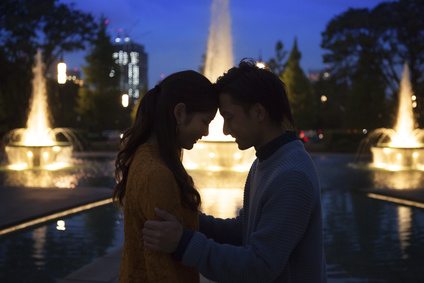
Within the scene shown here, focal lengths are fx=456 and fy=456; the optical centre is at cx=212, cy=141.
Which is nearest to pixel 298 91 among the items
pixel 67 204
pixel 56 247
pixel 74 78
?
pixel 67 204

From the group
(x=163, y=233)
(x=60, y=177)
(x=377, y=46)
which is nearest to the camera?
(x=163, y=233)

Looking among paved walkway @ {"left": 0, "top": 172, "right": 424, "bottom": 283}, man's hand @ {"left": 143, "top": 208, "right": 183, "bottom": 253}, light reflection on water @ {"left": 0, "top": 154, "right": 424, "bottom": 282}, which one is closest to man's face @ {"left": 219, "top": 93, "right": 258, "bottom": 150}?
man's hand @ {"left": 143, "top": 208, "right": 183, "bottom": 253}

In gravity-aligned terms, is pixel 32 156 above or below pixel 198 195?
below

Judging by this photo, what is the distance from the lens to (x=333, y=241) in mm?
7371

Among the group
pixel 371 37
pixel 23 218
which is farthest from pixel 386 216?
pixel 371 37

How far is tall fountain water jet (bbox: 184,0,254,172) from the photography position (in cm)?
1859

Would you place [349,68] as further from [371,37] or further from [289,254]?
[289,254]

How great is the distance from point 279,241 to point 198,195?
430mm

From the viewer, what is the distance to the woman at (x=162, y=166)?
76.3 inches

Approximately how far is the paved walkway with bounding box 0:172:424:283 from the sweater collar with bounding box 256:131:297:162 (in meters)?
3.29

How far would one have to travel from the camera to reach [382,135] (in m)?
35.0

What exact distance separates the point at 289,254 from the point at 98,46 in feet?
136

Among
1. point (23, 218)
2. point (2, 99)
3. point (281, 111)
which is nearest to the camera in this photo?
point (281, 111)

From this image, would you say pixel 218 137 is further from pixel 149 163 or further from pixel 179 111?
pixel 149 163
